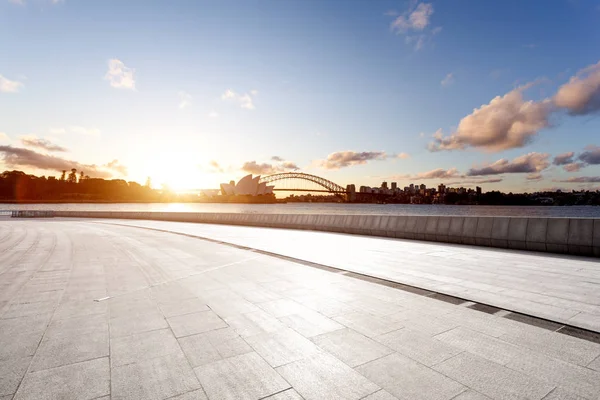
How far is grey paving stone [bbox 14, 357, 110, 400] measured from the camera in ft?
10.0

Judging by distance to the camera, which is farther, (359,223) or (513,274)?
(359,223)

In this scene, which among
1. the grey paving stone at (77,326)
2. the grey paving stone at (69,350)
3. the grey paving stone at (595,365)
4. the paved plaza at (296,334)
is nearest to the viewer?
the paved plaza at (296,334)

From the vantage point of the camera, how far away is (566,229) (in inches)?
442

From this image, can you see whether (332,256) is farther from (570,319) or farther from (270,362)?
(270,362)

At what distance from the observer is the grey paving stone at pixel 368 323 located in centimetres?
450

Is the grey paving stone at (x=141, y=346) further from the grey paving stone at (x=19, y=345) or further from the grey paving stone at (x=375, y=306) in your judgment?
the grey paving stone at (x=375, y=306)

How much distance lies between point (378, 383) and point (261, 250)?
9584 millimetres

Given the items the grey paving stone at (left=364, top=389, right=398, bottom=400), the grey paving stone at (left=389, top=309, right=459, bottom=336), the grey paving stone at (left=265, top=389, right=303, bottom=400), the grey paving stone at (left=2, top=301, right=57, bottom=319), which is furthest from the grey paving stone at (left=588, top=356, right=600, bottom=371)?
the grey paving stone at (left=2, top=301, right=57, bottom=319)

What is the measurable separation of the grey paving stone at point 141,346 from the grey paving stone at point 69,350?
14 cm

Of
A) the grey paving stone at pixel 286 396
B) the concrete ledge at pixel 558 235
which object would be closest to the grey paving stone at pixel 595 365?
the grey paving stone at pixel 286 396

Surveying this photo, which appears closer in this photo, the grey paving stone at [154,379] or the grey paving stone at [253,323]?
the grey paving stone at [154,379]

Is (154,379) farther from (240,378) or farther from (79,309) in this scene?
(79,309)

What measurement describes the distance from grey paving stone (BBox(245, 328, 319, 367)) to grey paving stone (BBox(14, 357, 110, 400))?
5.29 ft

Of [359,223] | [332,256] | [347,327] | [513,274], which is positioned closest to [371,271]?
[332,256]
